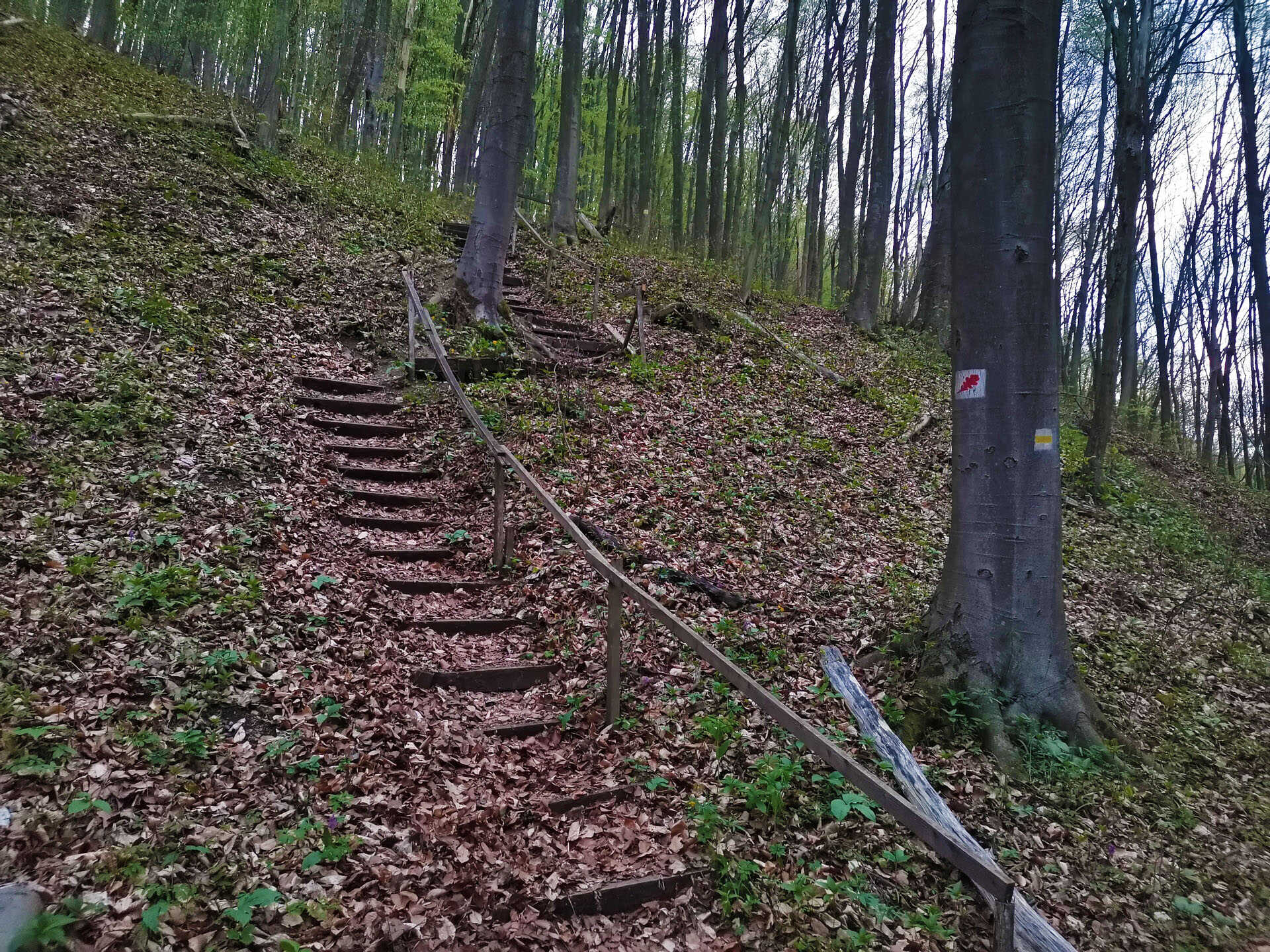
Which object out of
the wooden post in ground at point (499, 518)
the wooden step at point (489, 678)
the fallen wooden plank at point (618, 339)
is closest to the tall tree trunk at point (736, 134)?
the fallen wooden plank at point (618, 339)

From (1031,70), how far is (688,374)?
7.25m

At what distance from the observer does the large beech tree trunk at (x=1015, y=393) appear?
4371mm

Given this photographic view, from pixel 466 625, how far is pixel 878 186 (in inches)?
695

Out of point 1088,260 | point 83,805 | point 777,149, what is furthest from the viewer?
point 1088,260

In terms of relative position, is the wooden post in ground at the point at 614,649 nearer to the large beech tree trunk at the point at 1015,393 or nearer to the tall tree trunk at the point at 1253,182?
the large beech tree trunk at the point at 1015,393

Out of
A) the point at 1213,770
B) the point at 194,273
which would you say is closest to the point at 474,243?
the point at 194,273

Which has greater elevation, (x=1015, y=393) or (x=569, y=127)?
(x=569, y=127)

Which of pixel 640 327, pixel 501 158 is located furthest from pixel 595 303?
pixel 501 158

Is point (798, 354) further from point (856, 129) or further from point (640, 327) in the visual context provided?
point (856, 129)

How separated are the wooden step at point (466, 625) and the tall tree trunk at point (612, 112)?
18046 mm

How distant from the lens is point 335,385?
866cm

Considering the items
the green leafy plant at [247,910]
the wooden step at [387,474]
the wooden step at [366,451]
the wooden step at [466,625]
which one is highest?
the wooden step at [366,451]

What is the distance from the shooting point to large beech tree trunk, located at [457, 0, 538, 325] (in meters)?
10.4

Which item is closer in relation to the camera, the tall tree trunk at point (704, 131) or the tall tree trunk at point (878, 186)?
the tall tree trunk at point (878, 186)
